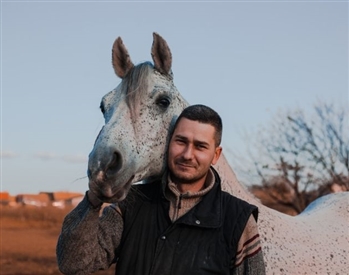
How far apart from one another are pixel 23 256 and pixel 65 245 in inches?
676

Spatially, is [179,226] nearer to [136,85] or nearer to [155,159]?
[155,159]

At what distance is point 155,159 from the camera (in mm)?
2811

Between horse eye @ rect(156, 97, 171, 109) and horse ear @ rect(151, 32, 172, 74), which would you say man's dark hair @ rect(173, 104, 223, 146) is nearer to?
horse eye @ rect(156, 97, 171, 109)

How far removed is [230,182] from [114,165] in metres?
1.11

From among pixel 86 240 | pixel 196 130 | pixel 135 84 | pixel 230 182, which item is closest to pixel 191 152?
pixel 196 130

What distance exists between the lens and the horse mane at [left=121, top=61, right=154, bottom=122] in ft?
A: 9.09

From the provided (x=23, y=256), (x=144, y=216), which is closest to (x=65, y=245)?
(x=144, y=216)

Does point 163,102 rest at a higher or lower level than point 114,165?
higher

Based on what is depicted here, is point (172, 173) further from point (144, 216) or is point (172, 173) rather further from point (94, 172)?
point (94, 172)

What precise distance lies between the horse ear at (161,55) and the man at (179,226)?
365 millimetres

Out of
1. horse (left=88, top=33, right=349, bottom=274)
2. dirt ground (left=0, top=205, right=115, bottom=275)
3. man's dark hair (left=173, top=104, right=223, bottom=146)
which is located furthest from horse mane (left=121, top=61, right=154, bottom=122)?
dirt ground (left=0, top=205, right=115, bottom=275)

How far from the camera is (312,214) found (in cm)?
425

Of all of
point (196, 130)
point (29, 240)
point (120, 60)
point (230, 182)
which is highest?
point (120, 60)

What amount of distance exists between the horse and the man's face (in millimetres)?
157
